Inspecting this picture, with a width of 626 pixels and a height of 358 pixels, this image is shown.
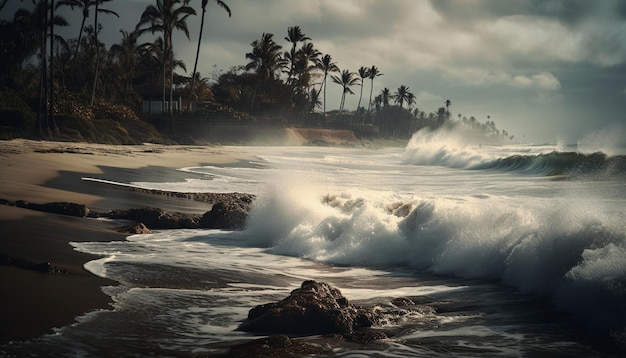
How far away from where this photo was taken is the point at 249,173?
2948 centimetres

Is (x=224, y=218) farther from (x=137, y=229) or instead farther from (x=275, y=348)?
(x=275, y=348)

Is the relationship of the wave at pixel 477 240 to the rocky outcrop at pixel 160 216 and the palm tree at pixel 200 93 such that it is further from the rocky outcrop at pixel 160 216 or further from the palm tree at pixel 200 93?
the palm tree at pixel 200 93

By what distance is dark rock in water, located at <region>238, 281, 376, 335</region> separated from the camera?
6.31m

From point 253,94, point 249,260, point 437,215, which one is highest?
point 253,94

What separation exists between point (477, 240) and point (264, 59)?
196ft

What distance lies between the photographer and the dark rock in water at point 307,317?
6312mm

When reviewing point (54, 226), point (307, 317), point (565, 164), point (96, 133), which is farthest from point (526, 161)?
point (307, 317)

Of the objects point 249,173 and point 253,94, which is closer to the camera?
point 249,173

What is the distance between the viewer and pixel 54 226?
1134cm

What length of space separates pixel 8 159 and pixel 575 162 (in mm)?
30067

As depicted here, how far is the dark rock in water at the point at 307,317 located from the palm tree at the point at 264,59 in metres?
63.2

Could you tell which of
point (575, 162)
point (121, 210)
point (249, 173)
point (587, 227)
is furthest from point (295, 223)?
point (575, 162)

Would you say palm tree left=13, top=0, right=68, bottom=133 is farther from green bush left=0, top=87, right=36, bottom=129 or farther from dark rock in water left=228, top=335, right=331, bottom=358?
dark rock in water left=228, top=335, right=331, bottom=358

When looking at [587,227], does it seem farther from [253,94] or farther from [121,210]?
[253,94]
